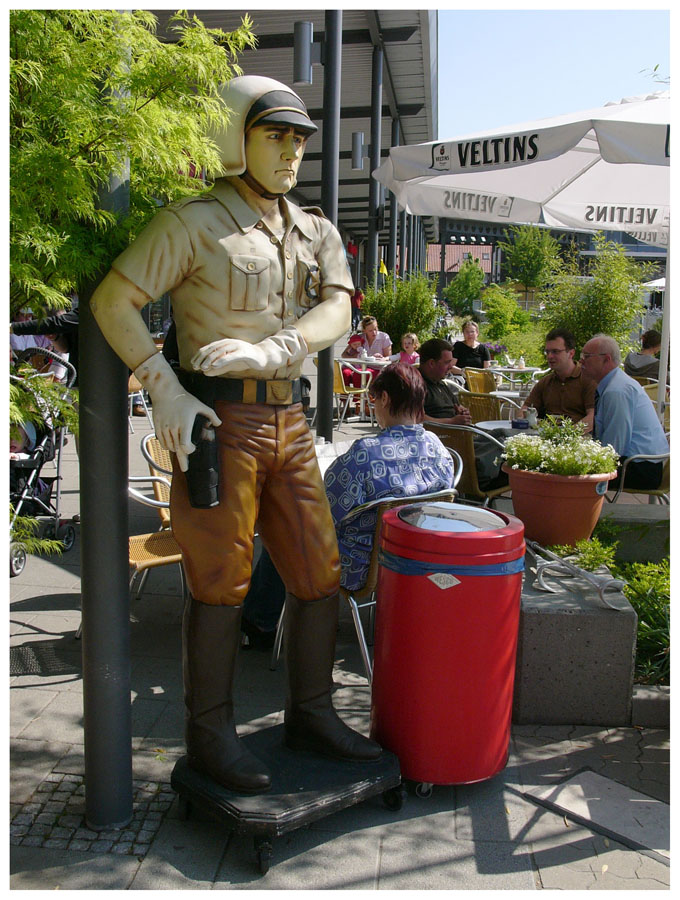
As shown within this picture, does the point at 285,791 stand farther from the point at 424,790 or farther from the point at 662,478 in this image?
the point at 662,478

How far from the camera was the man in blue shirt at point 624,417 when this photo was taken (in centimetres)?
550

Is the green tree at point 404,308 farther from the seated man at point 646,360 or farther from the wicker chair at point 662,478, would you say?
the wicker chair at point 662,478

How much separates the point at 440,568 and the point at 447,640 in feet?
0.82

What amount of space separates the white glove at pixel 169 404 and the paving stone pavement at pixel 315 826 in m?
1.27

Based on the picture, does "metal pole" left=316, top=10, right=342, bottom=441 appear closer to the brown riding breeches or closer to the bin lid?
the bin lid

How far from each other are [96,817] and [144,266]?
5.79 feet

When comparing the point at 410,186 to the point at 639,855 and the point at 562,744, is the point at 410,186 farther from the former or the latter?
the point at 639,855

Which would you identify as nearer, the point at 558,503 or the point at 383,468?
the point at 383,468

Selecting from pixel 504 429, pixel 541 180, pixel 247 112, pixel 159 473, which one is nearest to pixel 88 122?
pixel 247 112

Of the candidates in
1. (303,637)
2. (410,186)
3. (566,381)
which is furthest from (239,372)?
(410,186)

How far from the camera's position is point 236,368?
2.63 meters

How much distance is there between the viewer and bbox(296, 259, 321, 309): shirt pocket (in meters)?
2.88

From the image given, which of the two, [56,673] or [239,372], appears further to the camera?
[56,673]

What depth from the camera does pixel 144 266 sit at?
258cm
